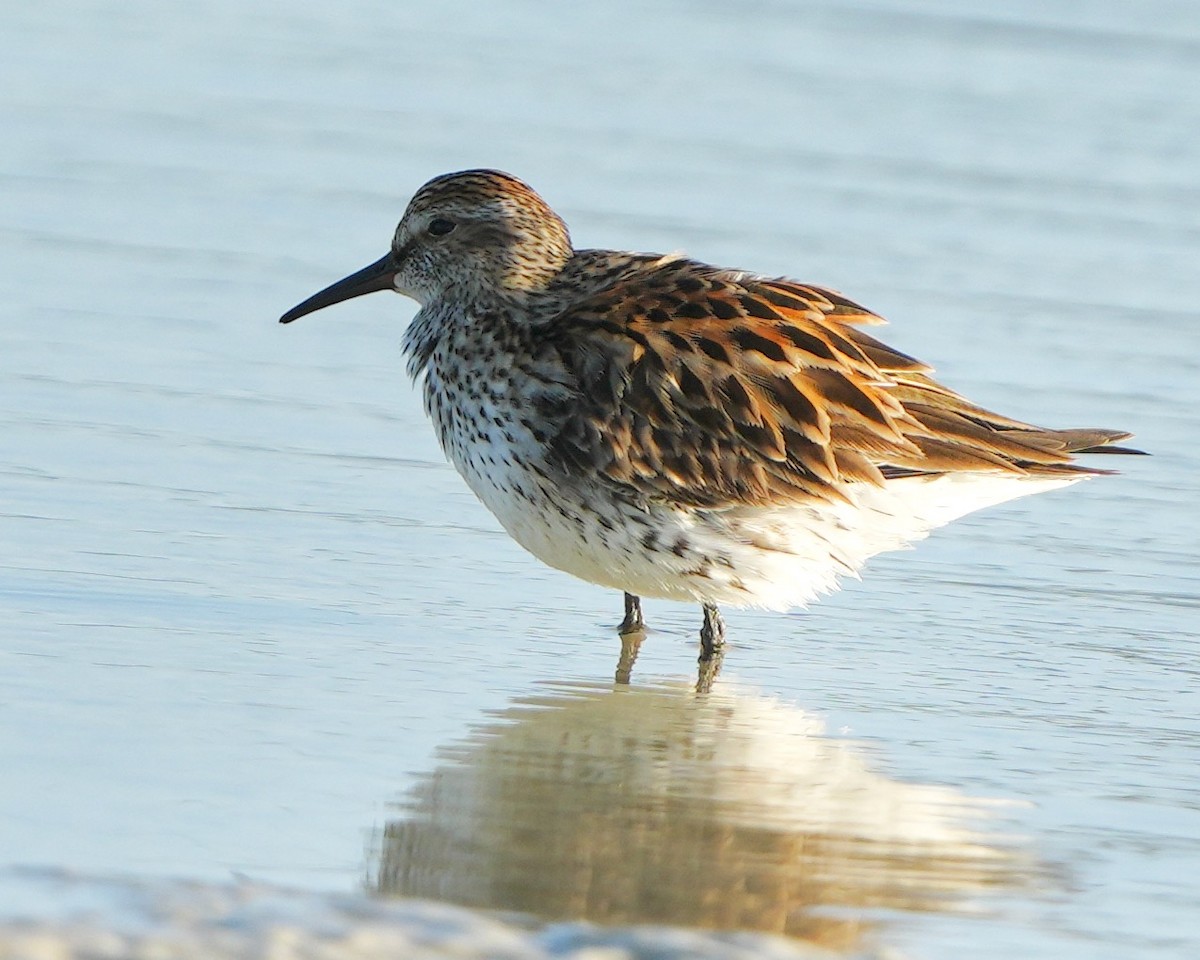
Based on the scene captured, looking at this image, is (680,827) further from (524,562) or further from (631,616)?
(524,562)

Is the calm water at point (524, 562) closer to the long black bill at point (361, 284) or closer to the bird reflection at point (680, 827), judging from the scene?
the bird reflection at point (680, 827)

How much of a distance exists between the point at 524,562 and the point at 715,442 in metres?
1.30

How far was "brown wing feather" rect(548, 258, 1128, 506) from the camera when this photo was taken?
286 inches

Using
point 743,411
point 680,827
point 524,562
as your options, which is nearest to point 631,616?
point 524,562

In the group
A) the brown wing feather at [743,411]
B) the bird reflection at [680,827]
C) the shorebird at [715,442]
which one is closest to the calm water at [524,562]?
the bird reflection at [680,827]

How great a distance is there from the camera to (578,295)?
787 cm

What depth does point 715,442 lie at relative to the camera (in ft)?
24.0

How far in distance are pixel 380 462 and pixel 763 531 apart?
2.23 meters

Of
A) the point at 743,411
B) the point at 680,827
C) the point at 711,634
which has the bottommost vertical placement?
the point at 680,827

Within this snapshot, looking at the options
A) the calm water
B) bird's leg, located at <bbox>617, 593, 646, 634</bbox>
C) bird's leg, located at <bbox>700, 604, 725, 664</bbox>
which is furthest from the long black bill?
bird's leg, located at <bbox>700, 604, 725, 664</bbox>

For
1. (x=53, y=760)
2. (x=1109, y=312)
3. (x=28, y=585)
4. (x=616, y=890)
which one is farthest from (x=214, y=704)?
(x=1109, y=312)

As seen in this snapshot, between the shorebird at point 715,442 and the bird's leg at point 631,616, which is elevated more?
the shorebird at point 715,442

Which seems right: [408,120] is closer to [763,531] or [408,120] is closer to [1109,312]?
[1109,312]

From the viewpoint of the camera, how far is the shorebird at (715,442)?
23.9 feet
